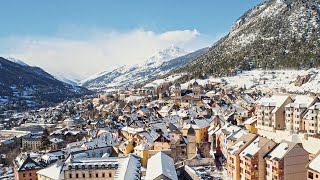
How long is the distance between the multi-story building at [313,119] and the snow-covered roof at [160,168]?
1117 inches

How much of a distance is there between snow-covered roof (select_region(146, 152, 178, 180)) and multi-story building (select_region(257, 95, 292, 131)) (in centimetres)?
2527

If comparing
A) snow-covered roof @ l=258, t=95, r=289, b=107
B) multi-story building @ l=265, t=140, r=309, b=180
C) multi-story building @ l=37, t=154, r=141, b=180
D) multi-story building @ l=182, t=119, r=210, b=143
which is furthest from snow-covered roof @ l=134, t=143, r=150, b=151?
multi-story building @ l=265, t=140, r=309, b=180

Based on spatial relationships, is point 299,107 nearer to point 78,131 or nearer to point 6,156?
point 78,131

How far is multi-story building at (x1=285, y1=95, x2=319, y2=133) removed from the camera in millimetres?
76381

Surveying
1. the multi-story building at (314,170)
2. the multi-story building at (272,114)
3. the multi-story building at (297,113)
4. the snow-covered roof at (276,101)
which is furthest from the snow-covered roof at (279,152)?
the snow-covered roof at (276,101)

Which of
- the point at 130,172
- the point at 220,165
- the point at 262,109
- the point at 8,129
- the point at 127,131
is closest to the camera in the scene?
the point at 130,172

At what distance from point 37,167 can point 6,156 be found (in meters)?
53.9

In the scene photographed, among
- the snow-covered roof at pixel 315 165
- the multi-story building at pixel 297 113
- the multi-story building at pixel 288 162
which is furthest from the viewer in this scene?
the multi-story building at pixel 297 113

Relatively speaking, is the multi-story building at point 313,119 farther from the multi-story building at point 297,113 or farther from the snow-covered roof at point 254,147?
the snow-covered roof at point 254,147

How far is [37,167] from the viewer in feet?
252

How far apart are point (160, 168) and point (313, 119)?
33.4 m

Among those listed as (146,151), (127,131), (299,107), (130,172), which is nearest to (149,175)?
(130,172)

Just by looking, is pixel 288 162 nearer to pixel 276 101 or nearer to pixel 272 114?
pixel 272 114

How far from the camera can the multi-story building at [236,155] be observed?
61453 mm
